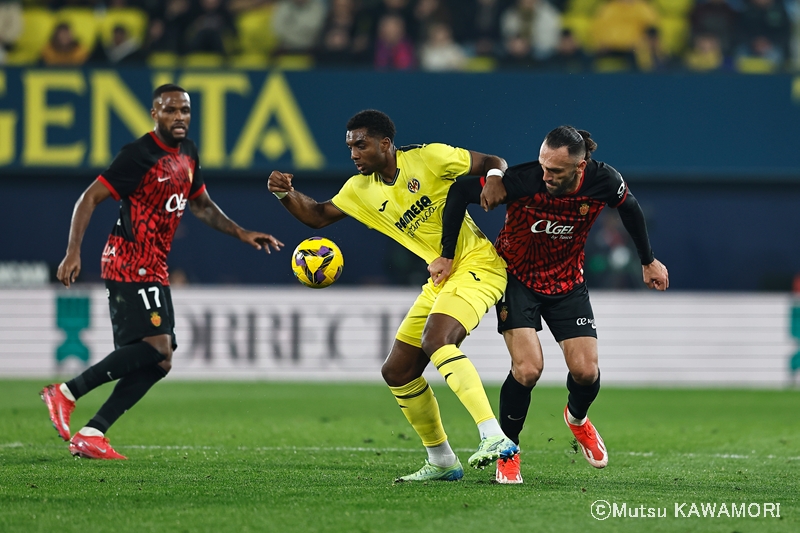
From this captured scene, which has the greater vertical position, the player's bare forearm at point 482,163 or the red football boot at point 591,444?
the player's bare forearm at point 482,163

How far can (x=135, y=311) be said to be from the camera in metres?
7.02

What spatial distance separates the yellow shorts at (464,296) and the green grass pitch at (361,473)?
0.85 metres

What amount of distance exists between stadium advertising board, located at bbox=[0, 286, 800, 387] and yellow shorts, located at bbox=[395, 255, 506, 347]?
23.3 ft

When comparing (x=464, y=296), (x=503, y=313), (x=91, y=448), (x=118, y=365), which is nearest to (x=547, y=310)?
(x=503, y=313)

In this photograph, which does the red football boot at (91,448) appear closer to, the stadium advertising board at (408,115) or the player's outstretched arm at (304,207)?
the player's outstretched arm at (304,207)

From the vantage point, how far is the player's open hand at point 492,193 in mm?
5695

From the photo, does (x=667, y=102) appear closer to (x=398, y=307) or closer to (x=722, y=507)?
(x=398, y=307)

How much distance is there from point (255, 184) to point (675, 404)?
254 inches

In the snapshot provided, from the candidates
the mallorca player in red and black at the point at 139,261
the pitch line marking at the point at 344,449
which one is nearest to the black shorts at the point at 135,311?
the mallorca player in red and black at the point at 139,261

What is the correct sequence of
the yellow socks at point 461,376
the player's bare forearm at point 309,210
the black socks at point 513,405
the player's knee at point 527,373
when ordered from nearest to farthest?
the yellow socks at point 461,376
the player's knee at point 527,373
the black socks at point 513,405
the player's bare forearm at point 309,210

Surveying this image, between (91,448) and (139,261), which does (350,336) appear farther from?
(91,448)

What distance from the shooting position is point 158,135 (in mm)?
7145

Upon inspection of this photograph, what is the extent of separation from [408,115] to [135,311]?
8.10m

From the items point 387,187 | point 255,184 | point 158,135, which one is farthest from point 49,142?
point 387,187
